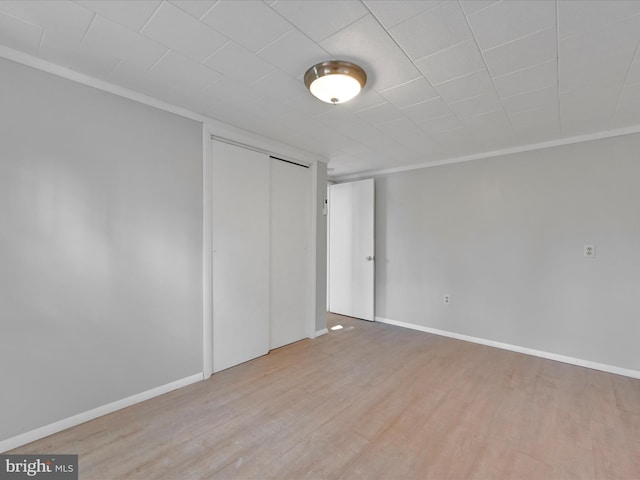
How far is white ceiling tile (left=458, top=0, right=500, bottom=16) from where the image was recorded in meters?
1.29

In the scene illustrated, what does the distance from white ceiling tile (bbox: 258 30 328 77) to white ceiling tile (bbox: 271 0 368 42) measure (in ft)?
0.26

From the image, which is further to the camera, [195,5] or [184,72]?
[184,72]

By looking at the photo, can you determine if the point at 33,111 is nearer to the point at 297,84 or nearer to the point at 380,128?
the point at 297,84

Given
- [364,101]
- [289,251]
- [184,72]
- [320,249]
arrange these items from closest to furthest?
[184,72], [364,101], [289,251], [320,249]

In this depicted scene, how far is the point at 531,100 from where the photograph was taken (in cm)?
221

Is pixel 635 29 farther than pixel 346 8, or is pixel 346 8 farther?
pixel 635 29

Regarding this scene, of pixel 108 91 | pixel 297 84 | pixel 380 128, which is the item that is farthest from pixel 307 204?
pixel 108 91

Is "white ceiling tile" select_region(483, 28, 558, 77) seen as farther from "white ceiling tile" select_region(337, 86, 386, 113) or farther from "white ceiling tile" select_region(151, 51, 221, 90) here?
"white ceiling tile" select_region(151, 51, 221, 90)

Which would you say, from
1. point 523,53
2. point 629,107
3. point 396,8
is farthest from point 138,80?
point 629,107

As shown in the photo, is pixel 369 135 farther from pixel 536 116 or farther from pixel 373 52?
pixel 536 116

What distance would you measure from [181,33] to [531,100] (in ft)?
8.18

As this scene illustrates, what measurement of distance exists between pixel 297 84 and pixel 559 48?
1.57 m

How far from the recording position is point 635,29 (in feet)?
4.79

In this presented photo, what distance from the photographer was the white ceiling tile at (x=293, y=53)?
5.09ft
